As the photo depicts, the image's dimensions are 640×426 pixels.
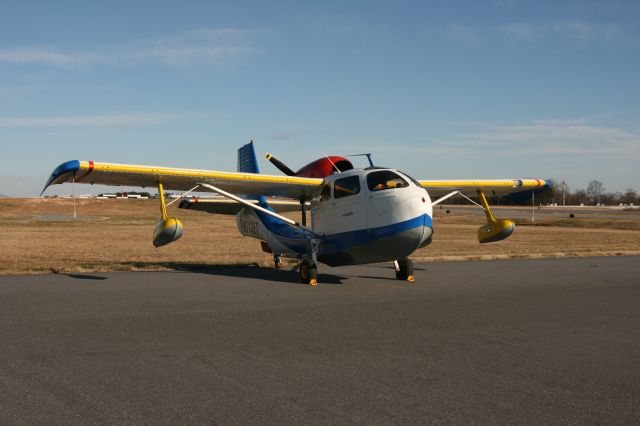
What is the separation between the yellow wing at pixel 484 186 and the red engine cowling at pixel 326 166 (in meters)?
2.29

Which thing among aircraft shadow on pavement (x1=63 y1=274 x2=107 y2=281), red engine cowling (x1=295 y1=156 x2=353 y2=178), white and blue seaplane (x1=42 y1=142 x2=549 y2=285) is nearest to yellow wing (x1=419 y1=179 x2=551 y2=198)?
white and blue seaplane (x1=42 y1=142 x2=549 y2=285)

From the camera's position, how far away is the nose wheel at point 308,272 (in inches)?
592

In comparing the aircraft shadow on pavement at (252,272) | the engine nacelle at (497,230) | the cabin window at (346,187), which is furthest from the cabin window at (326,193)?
the engine nacelle at (497,230)

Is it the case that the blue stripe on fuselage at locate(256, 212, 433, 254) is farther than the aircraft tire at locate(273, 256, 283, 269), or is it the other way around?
the aircraft tire at locate(273, 256, 283, 269)

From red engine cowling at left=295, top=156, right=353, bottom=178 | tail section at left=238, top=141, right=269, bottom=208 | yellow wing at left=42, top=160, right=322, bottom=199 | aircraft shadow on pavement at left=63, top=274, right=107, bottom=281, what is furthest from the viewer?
tail section at left=238, top=141, right=269, bottom=208

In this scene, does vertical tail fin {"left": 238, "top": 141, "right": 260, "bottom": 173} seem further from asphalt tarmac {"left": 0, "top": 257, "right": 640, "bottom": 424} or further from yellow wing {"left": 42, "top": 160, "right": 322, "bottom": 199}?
asphalt tarmac {"left": 0, "top": 257, "right": 640, "bottom": 424}

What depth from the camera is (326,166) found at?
17.7 m

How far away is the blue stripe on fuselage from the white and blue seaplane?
2 cm

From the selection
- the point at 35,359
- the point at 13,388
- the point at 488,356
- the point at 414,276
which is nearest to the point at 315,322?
the point at 488,356

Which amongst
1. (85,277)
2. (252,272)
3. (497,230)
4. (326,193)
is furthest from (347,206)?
(85,277)

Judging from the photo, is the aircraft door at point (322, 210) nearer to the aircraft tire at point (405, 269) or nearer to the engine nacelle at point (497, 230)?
the aircraft tire at point (405, 269)

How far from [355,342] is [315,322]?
5.19ft

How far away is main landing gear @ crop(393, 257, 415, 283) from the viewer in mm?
15492

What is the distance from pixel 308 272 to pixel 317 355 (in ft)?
26.8
